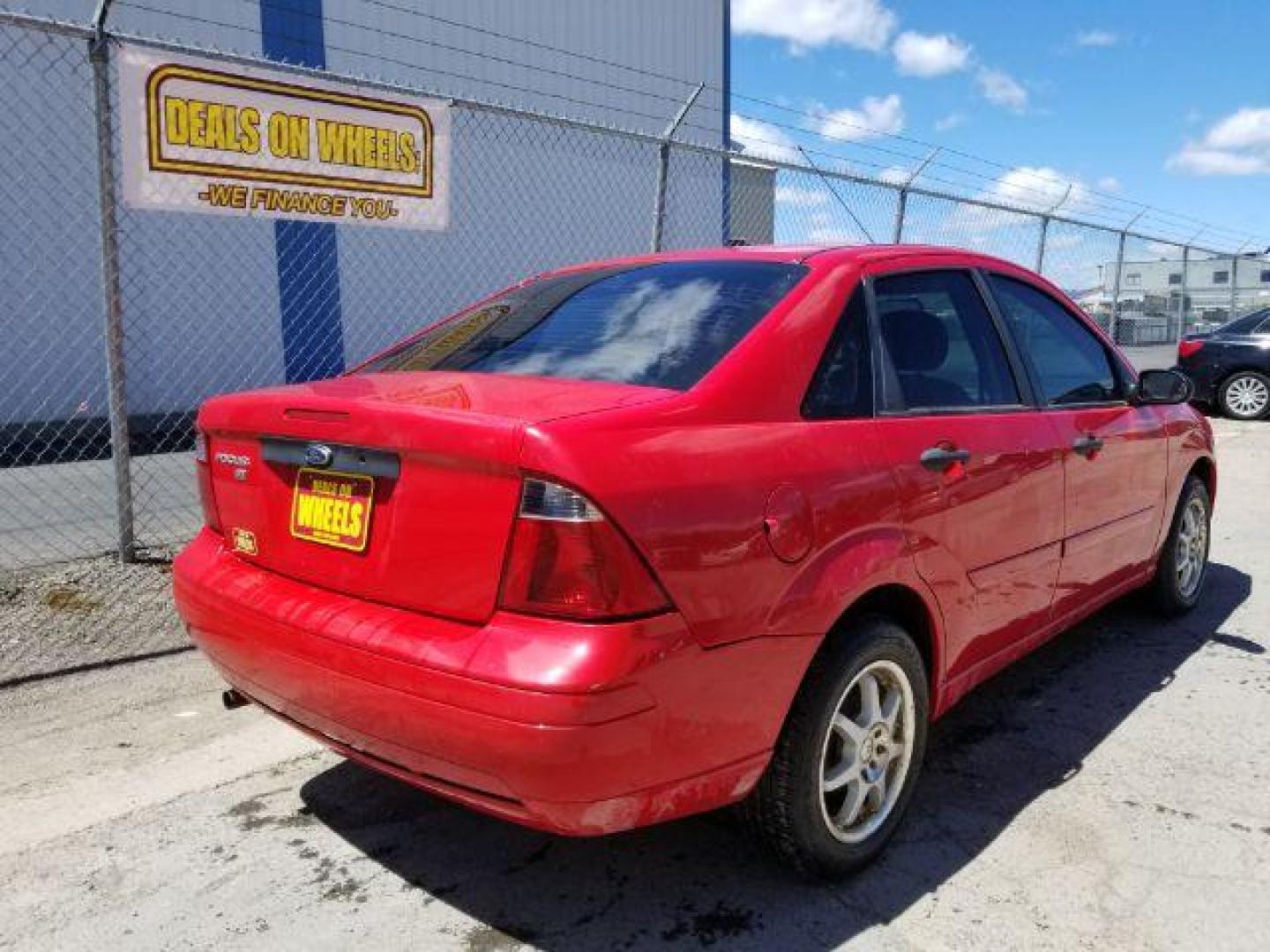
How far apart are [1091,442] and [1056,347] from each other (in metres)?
0.39

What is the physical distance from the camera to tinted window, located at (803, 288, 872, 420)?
2.60 m

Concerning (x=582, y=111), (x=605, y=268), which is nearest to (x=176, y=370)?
(x=582, y=111)

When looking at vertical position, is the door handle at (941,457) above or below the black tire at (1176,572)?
above

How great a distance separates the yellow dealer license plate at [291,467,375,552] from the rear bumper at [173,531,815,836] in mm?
145

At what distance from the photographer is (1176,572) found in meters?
4.69

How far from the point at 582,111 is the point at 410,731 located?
1328 centimetres

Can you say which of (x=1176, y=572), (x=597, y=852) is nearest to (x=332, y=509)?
(x=597, y=852)

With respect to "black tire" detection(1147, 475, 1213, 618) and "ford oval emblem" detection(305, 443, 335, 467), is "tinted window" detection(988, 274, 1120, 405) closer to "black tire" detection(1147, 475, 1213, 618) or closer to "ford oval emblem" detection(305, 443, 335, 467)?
"black tire" detection(1147, 475, 1213, 618)

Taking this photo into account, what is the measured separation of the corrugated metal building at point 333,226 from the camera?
32.2ft

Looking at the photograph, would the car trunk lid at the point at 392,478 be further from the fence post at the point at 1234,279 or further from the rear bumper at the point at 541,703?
the fence post at the point at 1234,279

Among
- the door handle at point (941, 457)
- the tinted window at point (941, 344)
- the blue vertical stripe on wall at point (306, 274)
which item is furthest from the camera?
the blue vertical stripe on wall at point (306, 274)

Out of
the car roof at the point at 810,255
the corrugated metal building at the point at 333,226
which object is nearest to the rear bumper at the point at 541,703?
the car roof at the point at 810,255

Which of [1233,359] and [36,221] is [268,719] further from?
[1233,359]

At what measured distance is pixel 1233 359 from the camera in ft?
43.4
